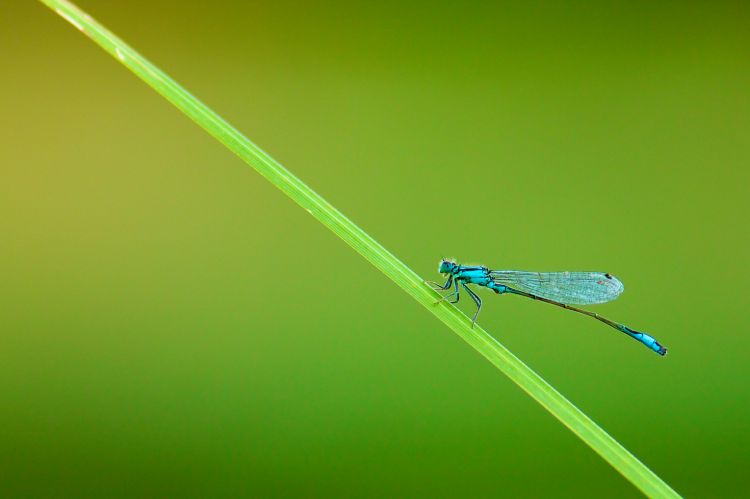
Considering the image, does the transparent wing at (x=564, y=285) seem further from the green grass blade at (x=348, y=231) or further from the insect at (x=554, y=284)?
the green grass blade at (x=348, y=231)

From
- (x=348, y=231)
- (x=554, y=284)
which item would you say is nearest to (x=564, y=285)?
(x=554, y=284)

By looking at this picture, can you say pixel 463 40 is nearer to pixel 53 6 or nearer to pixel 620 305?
pixel 620 305

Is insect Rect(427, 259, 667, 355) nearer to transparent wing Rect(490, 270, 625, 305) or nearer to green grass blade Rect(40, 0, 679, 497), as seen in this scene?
transparent wing Rect(490, 270, 625, 305)

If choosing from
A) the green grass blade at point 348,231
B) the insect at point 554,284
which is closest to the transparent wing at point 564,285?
the insect at point 554,284

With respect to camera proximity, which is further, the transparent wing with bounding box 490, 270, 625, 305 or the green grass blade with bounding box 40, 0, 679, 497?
the transparent wing with bounding box 490, 270, 625, 305

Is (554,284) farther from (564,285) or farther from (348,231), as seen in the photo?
(348,231)

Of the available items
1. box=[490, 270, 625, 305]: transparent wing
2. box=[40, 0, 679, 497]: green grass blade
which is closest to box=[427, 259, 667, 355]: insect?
box=[490, 270, 625, 305]: transparent wing

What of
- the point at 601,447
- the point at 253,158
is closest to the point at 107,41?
the point at 253,158
